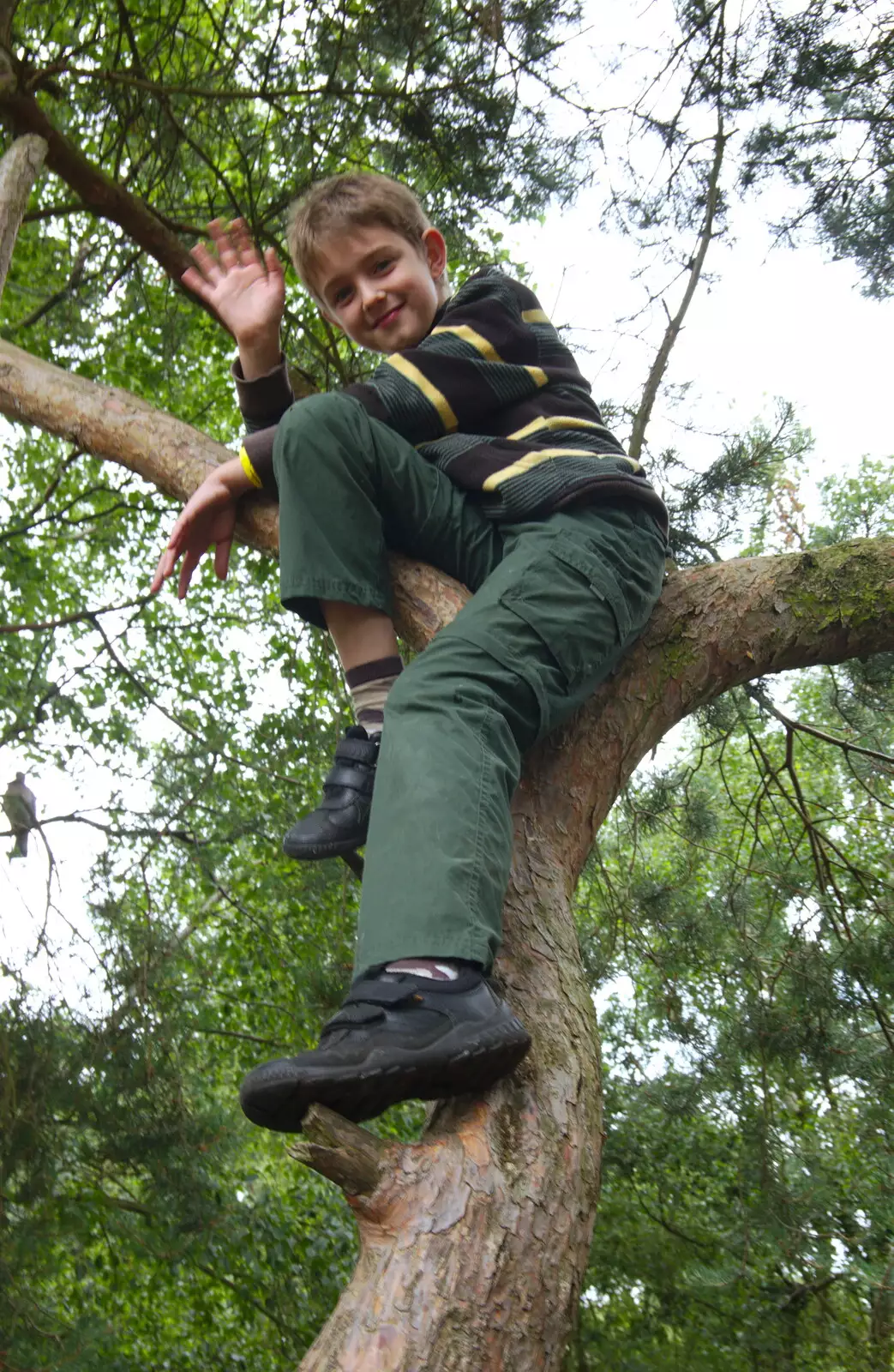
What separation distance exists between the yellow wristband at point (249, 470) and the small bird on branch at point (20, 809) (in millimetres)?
3054

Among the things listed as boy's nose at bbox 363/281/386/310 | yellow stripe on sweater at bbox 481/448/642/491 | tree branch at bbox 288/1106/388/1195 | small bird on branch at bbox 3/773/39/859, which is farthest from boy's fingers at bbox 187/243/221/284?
small bird on branch at bbox 3/773/39/859

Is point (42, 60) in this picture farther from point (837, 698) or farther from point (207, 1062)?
point (207, 1062)

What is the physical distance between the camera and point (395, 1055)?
38.6 inches

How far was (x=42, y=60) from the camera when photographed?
12.8 ft

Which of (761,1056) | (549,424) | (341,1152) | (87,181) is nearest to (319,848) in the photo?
(341,1152)

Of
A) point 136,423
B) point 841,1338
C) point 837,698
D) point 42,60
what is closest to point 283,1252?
point 841,1338

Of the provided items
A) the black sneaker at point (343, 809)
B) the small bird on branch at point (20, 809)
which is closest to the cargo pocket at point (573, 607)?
the black sneaker at point (343, 809)

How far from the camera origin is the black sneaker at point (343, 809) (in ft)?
5.04

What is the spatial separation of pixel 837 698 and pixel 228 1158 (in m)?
2.71

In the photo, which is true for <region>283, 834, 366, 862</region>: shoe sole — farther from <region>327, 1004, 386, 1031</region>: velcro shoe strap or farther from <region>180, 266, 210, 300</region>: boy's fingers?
<region>180, 266, 210, 300</region>: boy's fingers

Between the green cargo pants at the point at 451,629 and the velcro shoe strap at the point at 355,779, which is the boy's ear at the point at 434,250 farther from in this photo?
the velcro shoe strap at the point at 355,779

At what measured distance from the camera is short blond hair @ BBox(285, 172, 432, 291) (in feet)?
6.35

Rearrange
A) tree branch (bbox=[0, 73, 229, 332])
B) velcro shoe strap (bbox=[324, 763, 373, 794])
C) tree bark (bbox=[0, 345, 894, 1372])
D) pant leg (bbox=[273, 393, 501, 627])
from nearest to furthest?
tree bark (bbox=[0, 345, 894, 1372]), pant leg (bbox=[273, 393, 501, 627]), velcro shoe strap (bbox=[324, 763, 373, 794]), tree branch (bbox=[0, 73, 229, 332])

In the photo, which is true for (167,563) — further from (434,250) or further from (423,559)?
(434,250)
